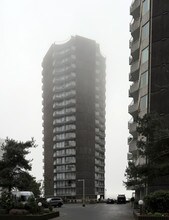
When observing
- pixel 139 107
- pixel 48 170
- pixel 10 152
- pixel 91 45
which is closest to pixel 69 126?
pixel 48 170

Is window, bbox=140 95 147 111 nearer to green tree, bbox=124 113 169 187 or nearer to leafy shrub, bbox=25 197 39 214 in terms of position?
green tree, bbox=124 113 169 187

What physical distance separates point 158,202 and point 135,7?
164ft

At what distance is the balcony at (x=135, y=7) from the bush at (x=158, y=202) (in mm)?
48843

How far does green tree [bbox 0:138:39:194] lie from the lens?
165ft

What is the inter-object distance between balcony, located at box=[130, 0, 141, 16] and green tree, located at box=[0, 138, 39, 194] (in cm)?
3153

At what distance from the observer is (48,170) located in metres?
165

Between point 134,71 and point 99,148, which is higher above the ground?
point 134,71

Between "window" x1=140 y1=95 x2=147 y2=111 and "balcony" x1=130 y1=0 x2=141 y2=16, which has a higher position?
"balcony" x1=130 y1=0 x2=141 y2=16

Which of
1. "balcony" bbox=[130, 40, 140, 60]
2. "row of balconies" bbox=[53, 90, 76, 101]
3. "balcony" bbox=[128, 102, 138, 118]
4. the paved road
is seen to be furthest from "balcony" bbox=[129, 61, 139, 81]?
"row of balconies" bbox=[53, 90, 76, 101]

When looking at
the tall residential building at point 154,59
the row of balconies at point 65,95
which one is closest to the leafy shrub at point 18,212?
the tall residential building at point 154,59

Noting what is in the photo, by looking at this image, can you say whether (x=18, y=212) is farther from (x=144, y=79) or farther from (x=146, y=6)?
(x=146, y=6)

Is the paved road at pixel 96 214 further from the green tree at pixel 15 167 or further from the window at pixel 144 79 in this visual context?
the window at pixel 144 79

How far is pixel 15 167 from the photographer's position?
51281mm

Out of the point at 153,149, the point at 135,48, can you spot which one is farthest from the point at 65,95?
the point at 153,149
